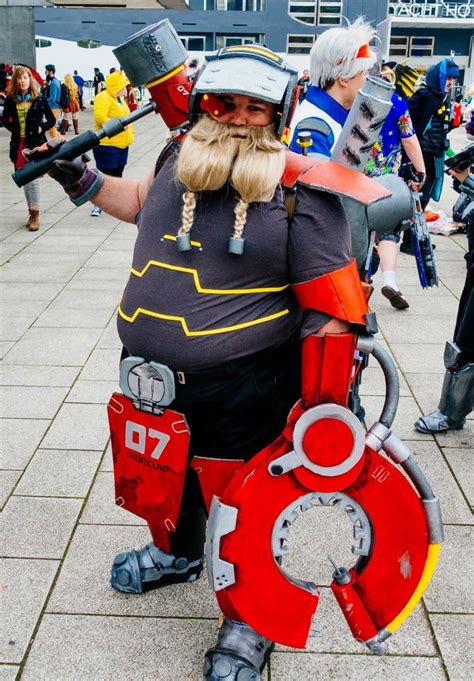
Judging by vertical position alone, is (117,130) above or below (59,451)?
above

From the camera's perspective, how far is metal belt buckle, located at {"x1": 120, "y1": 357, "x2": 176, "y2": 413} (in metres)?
1.98

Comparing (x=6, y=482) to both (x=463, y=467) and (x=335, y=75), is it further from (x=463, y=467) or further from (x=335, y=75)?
(x=335, y=75)

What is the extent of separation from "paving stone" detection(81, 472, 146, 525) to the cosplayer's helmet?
5.35 ft

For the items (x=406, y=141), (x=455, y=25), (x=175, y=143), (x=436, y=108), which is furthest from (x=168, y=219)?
(x=455, y=25)

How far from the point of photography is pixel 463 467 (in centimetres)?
331

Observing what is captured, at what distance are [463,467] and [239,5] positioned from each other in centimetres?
5576

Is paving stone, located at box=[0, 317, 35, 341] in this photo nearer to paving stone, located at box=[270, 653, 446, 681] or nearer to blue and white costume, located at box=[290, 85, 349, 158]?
blue and white costume, located at box=[290, 85, 349, 158]

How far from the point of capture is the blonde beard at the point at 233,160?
1801 mm

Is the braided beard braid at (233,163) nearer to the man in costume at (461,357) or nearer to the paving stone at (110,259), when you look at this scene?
the man in costume at (461,357)

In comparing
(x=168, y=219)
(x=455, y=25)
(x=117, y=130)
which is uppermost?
(x=117, y=130)

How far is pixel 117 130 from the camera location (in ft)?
7.27

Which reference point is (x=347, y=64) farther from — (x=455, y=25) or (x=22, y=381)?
(x=455, y=25)

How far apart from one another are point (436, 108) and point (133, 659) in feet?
19.6

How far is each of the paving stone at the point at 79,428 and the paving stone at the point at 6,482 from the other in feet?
0.83
